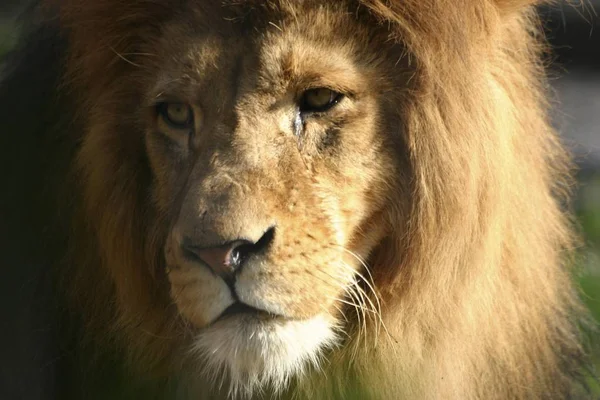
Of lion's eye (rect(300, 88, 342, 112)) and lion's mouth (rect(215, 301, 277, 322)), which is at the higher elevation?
lion's eye (rect(300, 88, 342, 112))

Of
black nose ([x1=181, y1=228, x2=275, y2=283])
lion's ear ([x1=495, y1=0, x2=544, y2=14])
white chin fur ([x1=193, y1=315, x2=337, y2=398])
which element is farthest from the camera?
lion's ear ([x1=495, y1=0, x2=544, y2=14])

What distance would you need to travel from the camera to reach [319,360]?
10.4 ft

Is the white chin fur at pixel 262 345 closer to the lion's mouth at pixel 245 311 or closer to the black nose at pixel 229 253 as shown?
the lion's mouth at pixel 245 311

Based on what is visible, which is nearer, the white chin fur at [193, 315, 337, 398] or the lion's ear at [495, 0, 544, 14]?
the white chin fur at [193, 315, 337, 398]

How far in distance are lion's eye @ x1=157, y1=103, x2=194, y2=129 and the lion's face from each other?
0.02 metres

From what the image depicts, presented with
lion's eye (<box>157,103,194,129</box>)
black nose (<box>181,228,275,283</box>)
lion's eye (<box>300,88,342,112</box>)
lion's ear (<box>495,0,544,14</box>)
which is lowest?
black nose (<box>181,228,275,283</box>)

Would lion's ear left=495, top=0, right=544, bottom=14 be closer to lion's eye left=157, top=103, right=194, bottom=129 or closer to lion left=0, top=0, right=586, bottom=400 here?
lion left=0, top=0, right=586, bottom=400

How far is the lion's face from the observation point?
279 cm

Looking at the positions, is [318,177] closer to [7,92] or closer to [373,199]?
[373,199]

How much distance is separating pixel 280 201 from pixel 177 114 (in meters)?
0.48

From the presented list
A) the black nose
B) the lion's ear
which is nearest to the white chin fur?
the black nose

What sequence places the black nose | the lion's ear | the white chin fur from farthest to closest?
the lion's ear → the white chin fur → the black nose

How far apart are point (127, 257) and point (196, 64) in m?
0.66

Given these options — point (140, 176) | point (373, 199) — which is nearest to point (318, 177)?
point (373, 199)
